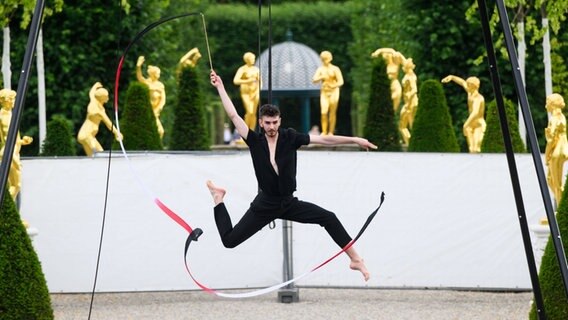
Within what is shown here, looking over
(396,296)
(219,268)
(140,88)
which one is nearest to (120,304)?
(219,268)

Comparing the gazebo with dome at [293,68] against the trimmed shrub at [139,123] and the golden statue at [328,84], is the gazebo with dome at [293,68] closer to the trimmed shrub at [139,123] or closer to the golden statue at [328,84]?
the golden statue at [328,84]

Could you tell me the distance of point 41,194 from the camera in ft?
53.0

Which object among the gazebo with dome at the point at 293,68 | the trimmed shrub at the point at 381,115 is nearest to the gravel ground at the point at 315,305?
the trimmed shrub at the point at 381,115

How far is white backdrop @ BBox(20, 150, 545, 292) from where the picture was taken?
1609 centimetres

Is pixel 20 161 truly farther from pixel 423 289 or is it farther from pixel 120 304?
pixel 423 289

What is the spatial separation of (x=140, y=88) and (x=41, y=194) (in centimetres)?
769

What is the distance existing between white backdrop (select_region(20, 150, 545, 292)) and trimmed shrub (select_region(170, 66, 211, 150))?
9496 mm

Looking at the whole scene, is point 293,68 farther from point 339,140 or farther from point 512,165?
point 339,140

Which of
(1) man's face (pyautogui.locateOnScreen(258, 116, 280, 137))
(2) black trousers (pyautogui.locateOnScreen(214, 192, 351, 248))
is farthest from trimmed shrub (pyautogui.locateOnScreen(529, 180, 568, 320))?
(1) man's face (pyautogui.locateOnScreen(258, 116, 280, 137))

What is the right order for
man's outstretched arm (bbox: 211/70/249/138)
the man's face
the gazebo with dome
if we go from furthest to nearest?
the gazebo with dome → the man's face → man's outstretched arm (bbox: 211/70/249/138)

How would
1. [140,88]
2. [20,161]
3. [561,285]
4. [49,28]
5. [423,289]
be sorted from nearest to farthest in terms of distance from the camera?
1. [561,285]
2. [20,161]
3. [423,289]
4. [140,88]
5. [49,28]

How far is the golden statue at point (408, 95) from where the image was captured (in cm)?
2609

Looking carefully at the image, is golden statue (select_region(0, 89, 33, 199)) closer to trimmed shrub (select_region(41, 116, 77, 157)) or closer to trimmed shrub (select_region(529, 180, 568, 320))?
trimmed shrub (select_region(41, 116, 77, 157))

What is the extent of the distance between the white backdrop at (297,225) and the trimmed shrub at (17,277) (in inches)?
95.7
